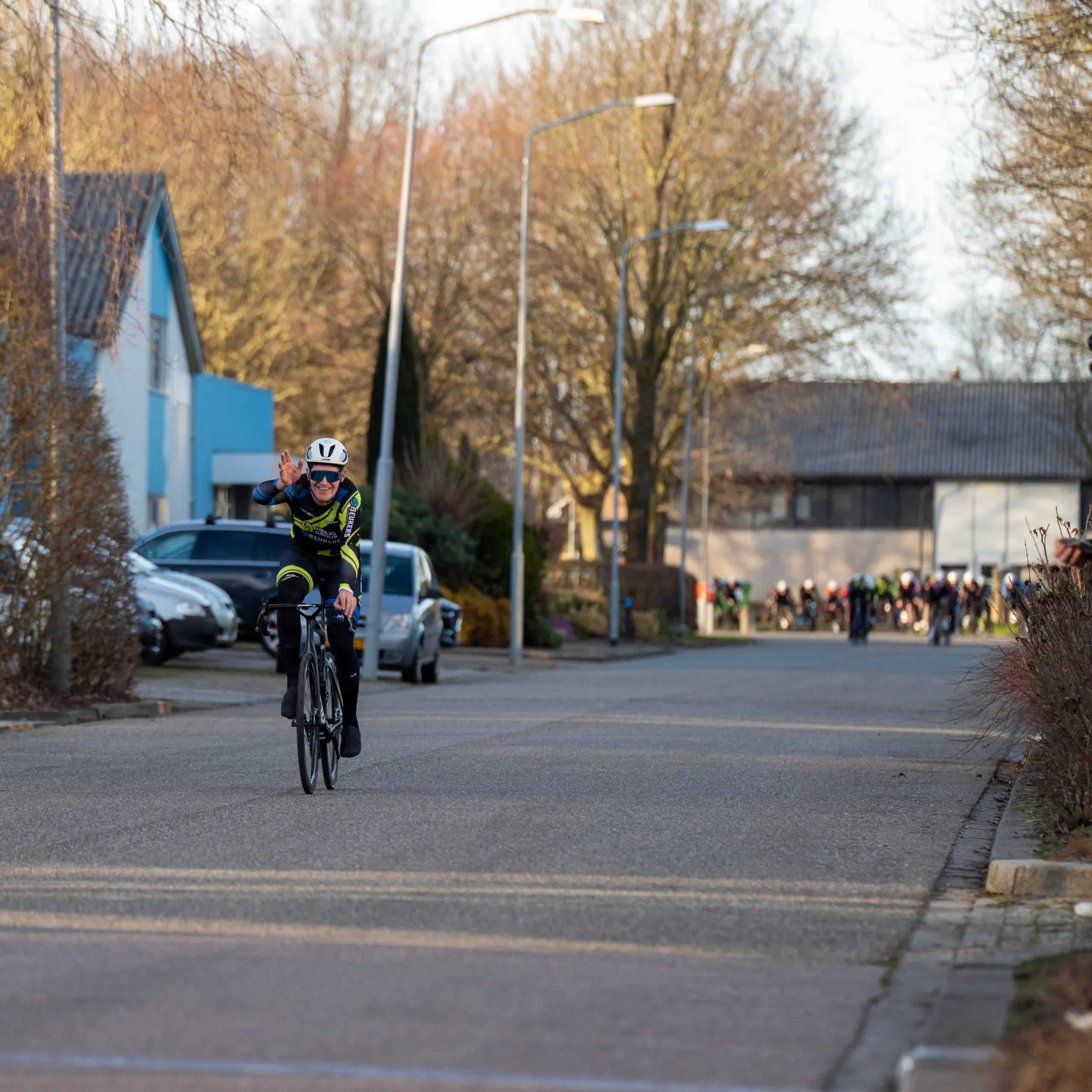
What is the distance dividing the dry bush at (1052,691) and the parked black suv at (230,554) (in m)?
16.1

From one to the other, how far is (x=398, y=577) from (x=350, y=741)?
46.7 feet

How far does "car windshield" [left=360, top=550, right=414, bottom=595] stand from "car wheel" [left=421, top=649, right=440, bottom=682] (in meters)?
0.91

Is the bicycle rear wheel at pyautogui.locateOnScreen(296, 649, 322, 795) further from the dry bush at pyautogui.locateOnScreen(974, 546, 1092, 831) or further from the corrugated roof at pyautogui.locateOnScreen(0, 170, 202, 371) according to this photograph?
the corrugated roof at pyautogui.locateOnScreen(0, 170, 202, 371)

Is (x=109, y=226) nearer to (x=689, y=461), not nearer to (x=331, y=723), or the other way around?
(x=331, y=723)

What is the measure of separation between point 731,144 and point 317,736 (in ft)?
108

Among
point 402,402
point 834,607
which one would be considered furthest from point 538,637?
point 834,607

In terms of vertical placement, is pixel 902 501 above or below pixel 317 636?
above

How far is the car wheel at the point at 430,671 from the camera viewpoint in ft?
80.4

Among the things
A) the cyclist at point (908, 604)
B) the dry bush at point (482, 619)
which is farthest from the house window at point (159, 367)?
the cyclist at point (908, 604)

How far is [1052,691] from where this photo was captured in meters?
9.13

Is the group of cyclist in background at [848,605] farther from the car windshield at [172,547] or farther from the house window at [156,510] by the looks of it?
the car windshield at [172,547]


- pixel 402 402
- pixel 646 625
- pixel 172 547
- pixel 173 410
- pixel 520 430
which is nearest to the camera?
pixel 172 547

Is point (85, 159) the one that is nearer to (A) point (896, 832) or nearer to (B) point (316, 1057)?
(A) point (896, 832)

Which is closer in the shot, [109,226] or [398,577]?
[109,226]
